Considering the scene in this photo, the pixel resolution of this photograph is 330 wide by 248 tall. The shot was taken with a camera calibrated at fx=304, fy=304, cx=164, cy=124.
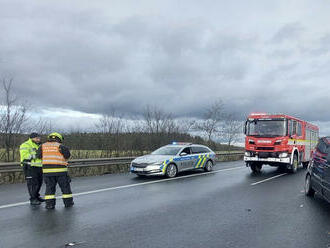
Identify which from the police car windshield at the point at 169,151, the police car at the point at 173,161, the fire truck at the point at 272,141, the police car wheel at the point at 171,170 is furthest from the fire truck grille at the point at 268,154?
the police car wheel at the point at 171,170

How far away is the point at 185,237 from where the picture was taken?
16.4 feet

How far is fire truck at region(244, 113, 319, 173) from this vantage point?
595 inches

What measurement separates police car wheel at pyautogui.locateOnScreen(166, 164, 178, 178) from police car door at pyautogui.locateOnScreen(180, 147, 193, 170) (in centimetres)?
57

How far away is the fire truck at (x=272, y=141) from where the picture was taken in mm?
15125

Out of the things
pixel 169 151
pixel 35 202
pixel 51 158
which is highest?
Answer: pixel 51 158

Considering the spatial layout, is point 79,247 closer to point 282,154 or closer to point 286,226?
point 286,226

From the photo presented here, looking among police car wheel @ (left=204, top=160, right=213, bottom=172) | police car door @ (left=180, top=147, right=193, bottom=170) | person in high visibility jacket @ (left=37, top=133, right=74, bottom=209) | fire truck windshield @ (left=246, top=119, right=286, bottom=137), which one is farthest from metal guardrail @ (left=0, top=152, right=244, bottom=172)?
fire truck windshield @ (left=246, top=119, right=286, bottom=137)

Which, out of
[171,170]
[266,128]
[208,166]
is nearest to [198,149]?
[208,166]

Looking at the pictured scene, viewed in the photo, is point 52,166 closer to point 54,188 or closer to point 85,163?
point 54,188

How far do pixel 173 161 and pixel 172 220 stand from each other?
24.0 feet

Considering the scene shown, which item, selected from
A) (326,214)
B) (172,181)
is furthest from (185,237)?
(172,181)

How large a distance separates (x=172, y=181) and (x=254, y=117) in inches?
261

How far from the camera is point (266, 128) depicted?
620 inches

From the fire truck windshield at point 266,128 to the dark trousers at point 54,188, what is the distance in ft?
36.8
